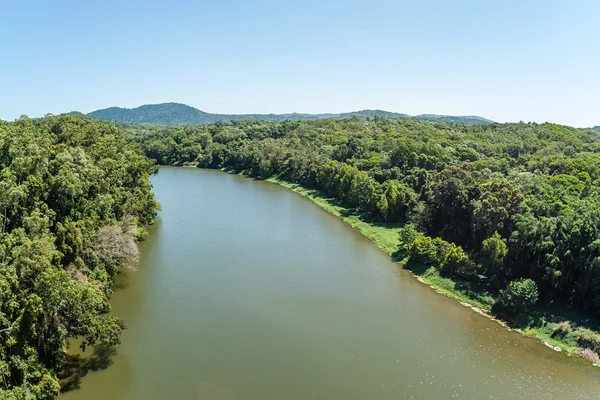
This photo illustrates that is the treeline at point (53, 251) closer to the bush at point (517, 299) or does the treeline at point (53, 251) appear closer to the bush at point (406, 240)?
the bush at point (406, 240)

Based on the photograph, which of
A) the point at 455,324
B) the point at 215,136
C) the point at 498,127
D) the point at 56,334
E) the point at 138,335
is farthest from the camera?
the point at 215,136

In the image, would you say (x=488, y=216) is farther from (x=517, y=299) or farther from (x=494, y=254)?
(x=517, y=299)

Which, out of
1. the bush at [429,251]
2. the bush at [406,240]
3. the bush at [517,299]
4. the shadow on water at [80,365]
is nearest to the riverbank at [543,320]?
the bush at [517,299]

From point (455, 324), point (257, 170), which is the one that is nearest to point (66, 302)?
point (455, 324)

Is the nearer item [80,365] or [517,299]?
[80,365]


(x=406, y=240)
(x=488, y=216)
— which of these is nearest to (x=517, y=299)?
(x=488, y=216)

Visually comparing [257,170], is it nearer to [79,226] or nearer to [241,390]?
[79,226]
